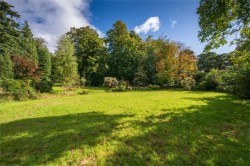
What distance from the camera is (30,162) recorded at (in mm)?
3691

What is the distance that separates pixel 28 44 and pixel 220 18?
33.0 metres

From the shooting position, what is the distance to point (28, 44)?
29.5 meters

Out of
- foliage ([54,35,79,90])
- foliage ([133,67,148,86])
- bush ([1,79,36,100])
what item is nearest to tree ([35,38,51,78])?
foliage ([54,35,79,90])

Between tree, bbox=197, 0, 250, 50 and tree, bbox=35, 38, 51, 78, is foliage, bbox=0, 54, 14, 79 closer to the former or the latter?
tree, bbox=35, 38, 51, 78

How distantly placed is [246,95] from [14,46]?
33.7m

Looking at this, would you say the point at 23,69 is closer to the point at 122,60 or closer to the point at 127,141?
the point at 127,141

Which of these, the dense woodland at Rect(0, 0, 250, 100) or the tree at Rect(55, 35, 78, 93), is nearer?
the dense woodland at Rect(0, 0, 250, 100)

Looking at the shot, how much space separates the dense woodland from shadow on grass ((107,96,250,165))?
12.8 feet

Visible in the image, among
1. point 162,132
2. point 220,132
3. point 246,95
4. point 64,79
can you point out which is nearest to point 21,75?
point 64,79

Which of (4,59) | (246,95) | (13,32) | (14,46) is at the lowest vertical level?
(246,95)

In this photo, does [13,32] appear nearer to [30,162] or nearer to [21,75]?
[21,75]

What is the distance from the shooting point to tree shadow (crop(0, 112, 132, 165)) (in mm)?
3992

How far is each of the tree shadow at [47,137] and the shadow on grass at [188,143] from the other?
1.21m

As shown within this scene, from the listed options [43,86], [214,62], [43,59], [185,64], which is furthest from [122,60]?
[214,62]
